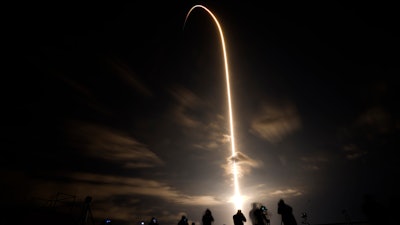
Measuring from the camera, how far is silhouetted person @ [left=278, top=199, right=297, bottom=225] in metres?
8.99

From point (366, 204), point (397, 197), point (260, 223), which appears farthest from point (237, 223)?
point (397, 197)

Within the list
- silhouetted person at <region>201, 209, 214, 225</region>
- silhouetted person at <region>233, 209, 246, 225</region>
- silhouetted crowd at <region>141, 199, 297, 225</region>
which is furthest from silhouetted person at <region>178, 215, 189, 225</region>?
silhouetted person at <region>233, 209, 246, 225</region>

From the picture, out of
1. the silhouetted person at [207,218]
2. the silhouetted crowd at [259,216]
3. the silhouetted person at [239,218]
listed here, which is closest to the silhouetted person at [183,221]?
the silhouetted crowd at [259,216]

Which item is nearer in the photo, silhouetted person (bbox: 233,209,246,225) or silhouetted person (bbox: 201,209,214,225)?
silhouetted person (bbox: 233,209,246,225)

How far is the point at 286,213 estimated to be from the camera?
29.8 ft

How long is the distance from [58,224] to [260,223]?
2186cm

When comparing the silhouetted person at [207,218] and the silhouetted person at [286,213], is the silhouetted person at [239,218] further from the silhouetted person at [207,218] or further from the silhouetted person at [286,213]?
the silhouetted person at [286,213]

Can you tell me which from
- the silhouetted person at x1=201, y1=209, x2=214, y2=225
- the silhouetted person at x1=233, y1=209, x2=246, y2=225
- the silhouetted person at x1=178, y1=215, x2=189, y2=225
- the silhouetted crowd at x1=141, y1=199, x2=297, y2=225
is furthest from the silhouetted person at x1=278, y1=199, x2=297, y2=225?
the silhouetted person at x1=178, y1=215, x2=189, y2=225

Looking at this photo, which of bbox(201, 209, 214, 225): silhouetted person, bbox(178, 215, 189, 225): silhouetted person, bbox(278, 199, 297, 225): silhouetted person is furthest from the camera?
bbox(178, 215, 189, 225): silhouetted person

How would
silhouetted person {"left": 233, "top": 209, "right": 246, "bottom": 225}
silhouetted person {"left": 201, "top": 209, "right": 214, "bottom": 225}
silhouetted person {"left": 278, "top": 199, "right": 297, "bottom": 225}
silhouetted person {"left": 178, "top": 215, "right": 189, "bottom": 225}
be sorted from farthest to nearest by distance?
silhouetted person {"left": 178, "top": 215, "right": 189, "bottom": 225}, silhouetted person {"left": 201, "top": 209, "right": 214, "bottom": 225}, silhouetted person {"left": 233, "top": 209, "right": 246, "bottom": 225}, silhouetted person {"left": 278, "top": 199, "right": 297, "bottom": 225}

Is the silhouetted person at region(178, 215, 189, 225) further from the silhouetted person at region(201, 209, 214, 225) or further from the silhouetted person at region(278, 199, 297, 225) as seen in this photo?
the silhouetted person at region(278, 199, 297, 225)

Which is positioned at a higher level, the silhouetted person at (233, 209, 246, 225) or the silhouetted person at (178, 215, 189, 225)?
the silhouetted person at (233, 209, 246, 225)

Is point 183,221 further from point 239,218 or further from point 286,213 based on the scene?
point 286,213

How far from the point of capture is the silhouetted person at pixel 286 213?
8.99 m
